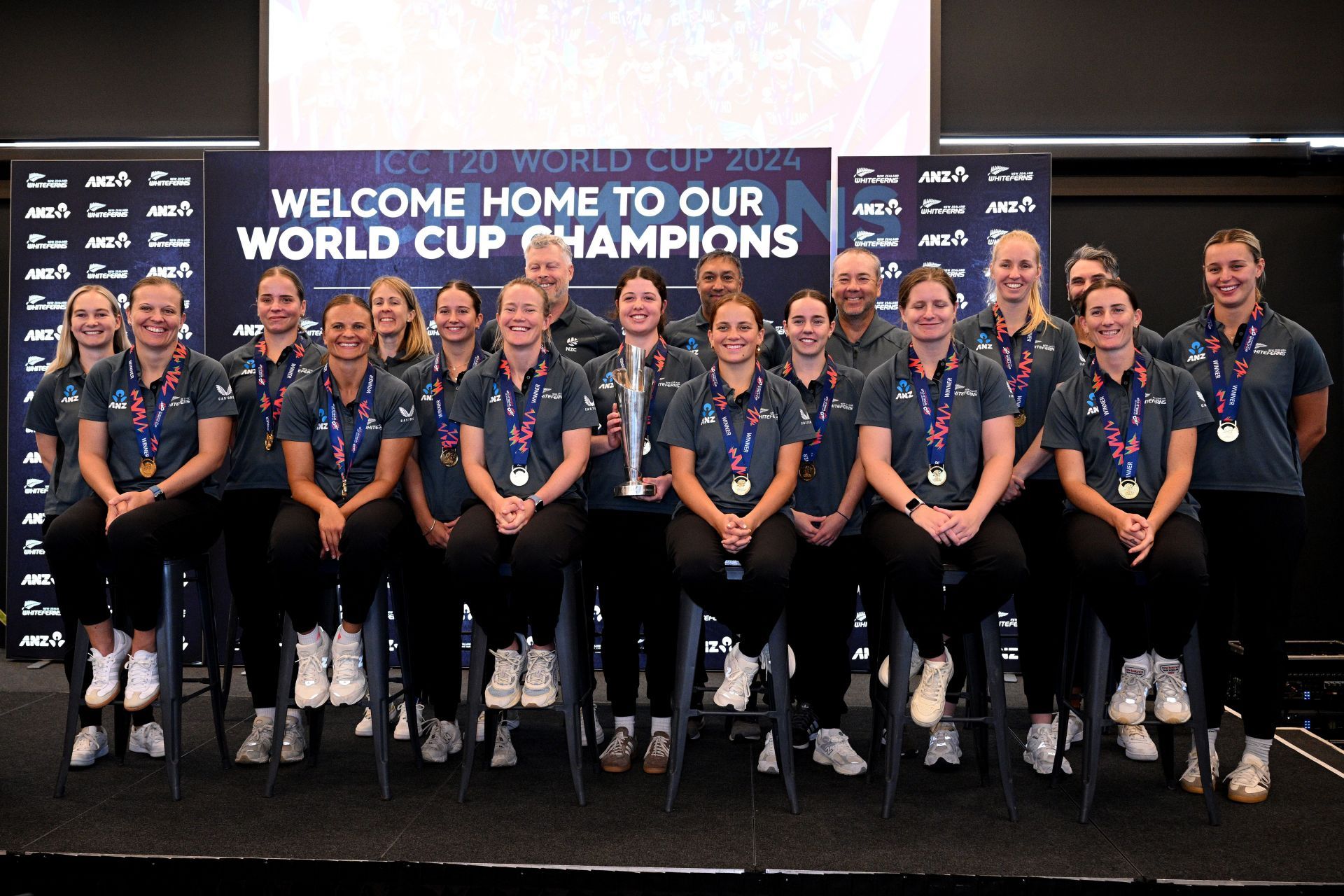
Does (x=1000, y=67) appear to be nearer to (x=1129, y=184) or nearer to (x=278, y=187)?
(x=1129, y=184)

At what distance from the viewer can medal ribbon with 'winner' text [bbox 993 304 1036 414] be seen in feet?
11.7

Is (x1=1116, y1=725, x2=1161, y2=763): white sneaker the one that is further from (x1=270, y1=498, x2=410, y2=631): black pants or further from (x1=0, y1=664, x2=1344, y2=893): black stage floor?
(x1=270, y1=498, x2=410, y2=631): black pants

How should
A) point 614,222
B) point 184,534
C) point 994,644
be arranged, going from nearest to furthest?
point 994,644, point 184,534, point 614,222

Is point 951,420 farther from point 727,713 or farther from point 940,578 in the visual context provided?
point 727,713

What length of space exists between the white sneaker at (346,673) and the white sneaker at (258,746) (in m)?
0.52

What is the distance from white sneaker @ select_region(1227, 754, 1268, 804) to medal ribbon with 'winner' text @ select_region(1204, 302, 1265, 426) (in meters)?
1.12

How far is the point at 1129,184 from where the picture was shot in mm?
5734

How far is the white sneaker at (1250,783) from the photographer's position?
3.13m

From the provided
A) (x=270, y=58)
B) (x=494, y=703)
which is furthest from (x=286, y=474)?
(x=270, y=58)

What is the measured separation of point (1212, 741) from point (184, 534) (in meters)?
3.62

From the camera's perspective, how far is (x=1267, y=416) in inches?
127

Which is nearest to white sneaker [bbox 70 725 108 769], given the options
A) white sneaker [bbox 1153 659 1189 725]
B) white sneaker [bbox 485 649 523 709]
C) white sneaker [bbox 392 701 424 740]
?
white sneaker [bbox 392 701 424 740]

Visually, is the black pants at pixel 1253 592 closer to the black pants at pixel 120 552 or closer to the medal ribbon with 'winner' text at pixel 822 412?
the medal ribbon with 'winner' text at pixel 822 412

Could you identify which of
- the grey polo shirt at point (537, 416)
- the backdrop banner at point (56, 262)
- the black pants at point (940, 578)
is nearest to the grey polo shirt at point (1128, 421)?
the black pants at point (940, 578)
